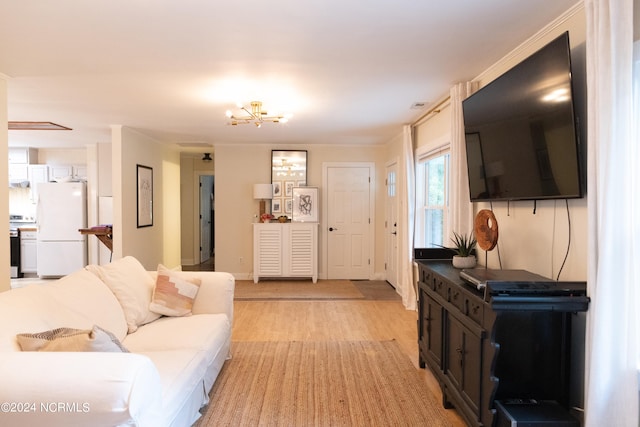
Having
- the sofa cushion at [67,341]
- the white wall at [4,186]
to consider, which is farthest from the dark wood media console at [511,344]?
the white wall at [4,186]

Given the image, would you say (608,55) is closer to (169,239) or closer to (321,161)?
(321,161)

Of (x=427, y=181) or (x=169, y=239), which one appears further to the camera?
(x=169, y=239)

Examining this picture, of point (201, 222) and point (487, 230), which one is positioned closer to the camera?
point (487, 230)

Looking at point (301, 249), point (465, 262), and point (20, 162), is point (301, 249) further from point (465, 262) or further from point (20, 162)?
point (20, 162)

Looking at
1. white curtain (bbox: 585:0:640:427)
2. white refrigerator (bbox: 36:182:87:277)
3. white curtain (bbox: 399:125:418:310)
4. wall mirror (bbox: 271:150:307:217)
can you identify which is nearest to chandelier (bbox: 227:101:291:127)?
white curtain (bbox: 399:125:418:310)

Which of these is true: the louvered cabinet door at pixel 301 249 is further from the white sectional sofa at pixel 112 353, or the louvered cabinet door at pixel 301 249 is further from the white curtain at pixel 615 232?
the white curtain at pixel 615 232

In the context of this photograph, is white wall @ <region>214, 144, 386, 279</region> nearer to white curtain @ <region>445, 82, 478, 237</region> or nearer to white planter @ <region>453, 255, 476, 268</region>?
white curtain @ <region>445, 82, 478, 237</region>

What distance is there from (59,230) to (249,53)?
5489 millimetres

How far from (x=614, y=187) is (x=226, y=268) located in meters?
5.67

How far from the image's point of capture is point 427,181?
175 inches

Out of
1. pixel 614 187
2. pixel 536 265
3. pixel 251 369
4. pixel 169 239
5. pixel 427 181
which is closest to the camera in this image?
pixel 614 187

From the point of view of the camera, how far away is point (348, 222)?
6211 mm

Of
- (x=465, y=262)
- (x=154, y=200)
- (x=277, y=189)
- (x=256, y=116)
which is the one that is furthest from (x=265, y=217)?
(x=465, y=262)

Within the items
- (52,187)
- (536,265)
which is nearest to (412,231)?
(536,265)
